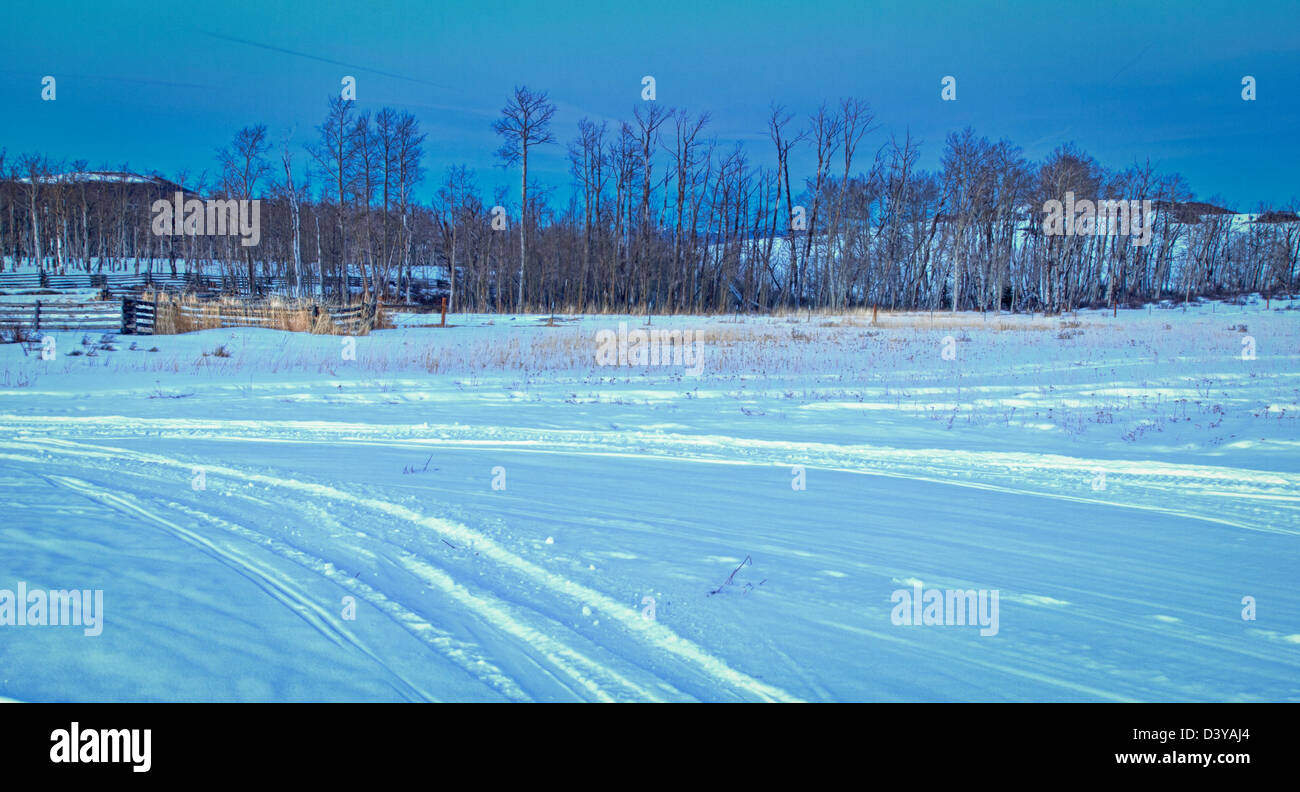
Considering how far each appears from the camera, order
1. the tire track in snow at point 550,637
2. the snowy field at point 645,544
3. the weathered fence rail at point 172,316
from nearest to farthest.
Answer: the tire track in snow at point 550,637
the snowy field at point 645,544
the weathered fence rail at point 172,316

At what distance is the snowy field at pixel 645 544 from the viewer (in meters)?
3.21

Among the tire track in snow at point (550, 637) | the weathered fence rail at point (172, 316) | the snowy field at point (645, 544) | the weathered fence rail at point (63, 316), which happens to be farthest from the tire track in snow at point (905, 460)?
the weathered fence rail at point (63, 316)

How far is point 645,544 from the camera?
16.7ft

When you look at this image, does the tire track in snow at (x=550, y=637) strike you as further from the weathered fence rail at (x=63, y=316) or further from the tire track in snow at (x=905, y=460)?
the weathered fence rail at (x=63, y=316)

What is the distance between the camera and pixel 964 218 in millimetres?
52062

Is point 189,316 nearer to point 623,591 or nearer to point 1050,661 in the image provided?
point 623,591

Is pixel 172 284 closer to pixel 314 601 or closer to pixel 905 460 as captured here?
pixel 905 460

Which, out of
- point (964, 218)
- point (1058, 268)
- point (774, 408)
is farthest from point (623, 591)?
point (1058, 268)

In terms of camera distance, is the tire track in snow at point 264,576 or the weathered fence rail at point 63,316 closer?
the tire track in snow at point 264,576

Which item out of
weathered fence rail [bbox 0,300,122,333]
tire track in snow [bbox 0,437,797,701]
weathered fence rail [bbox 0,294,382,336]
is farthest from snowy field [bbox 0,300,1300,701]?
weathered fence rail [bbox 0,300,122,333]

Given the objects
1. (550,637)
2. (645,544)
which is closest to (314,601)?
(550,637)

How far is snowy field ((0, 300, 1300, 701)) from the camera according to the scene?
10.5 ft
